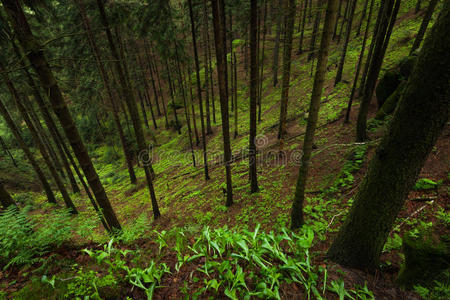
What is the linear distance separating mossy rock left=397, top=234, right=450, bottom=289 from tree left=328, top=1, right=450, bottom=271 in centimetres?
33

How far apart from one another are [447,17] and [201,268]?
396cm

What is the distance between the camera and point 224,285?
7.34 feet

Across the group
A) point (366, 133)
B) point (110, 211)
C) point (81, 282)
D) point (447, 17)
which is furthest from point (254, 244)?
point (366, 133)

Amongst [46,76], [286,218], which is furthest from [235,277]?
[46,76]

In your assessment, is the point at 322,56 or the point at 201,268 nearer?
the point at 201,268

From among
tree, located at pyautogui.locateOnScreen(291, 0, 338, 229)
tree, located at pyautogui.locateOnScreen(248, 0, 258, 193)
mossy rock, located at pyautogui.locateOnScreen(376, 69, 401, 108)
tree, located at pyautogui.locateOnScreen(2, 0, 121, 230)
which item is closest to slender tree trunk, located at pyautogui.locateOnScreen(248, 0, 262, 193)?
tree, located at pyautogui.locateOnScreen(248, 0, 258, 193)

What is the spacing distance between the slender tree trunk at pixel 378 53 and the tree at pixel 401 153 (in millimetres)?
5143

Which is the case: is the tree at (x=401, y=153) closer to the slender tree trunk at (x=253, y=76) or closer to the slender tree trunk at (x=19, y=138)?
the slender tree trunk at (x=253, y=76)

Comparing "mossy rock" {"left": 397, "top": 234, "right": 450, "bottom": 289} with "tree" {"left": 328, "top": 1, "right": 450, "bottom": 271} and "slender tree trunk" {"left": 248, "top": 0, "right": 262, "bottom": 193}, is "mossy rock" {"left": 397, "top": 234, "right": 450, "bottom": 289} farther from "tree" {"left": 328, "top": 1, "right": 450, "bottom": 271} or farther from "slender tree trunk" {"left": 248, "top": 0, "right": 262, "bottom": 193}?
"slender tree trunk" {"left": 248, "top": 0, "right": 262, "bottom": 193}

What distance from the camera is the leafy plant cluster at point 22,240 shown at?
2831mm

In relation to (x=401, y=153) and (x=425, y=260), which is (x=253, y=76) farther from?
(x=425, y=260)

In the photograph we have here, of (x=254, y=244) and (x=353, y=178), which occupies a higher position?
(x=254, y=244)

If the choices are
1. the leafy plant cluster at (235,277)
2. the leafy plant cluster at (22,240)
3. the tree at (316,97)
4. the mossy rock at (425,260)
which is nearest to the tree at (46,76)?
the leafy plant cluster at (22,240)

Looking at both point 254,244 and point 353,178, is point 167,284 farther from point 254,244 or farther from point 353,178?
point 353,178
